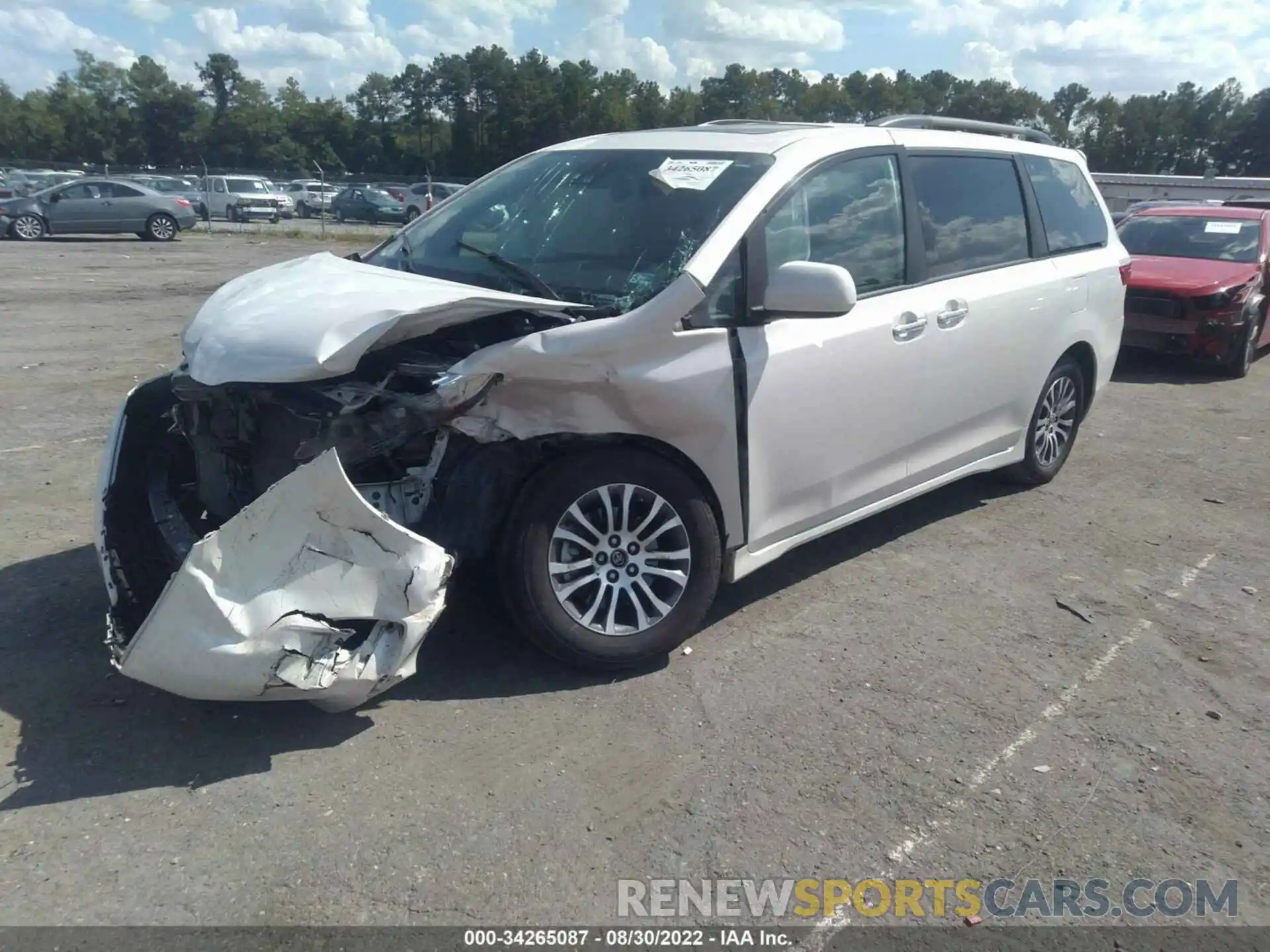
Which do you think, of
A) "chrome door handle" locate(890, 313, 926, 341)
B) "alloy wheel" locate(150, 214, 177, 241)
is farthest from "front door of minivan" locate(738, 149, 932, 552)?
"alloy wheel" locate(150, 214, 177, 241)

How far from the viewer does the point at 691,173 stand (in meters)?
4.43

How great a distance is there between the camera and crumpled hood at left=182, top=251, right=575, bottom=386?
346cm

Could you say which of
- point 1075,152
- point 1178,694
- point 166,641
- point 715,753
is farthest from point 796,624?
point 1075,152

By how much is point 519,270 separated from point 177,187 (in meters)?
40.7

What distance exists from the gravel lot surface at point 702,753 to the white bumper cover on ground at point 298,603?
327 mm

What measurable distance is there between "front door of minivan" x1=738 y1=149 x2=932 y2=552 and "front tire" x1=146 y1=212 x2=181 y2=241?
2494 cm

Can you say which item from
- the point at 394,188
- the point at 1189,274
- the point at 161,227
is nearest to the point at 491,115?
the point at 394,188

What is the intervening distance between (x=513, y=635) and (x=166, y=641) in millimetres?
A: 1483

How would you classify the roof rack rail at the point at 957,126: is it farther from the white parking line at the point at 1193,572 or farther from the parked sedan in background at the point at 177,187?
the parked sedan in background at the point at 177,187

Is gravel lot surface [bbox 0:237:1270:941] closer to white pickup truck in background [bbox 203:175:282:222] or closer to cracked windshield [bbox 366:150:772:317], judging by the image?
cracked windshield [bbox 366:150:772:317]

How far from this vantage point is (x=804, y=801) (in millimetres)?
3316

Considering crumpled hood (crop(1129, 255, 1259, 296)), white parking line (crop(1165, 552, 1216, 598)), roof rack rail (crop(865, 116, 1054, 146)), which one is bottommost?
white parking line (crop(1165, 552, 1216, 598))

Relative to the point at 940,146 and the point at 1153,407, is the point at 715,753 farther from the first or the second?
the point at 1153,407

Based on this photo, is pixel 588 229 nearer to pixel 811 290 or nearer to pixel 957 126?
pixel 811 290
